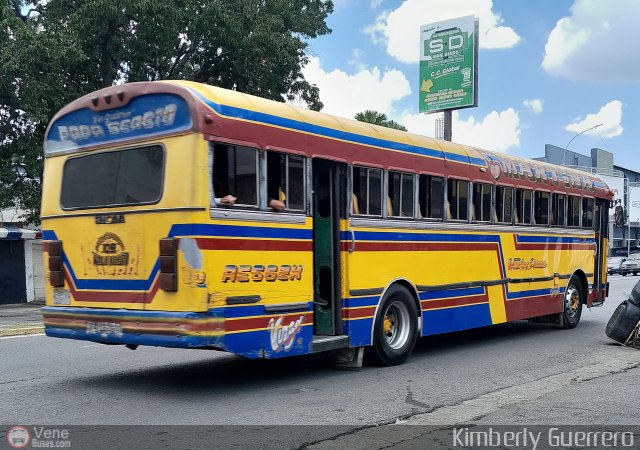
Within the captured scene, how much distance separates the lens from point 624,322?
37.8 ft

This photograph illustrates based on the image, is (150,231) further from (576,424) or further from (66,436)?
(576,424)

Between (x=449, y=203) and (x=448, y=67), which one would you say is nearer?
(x=449, y=203)

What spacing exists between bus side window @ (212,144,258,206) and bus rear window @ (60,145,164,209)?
61 centimetres

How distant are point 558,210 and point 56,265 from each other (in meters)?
9.41

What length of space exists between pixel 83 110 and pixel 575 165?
59.9m

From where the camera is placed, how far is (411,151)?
10000 millimetres

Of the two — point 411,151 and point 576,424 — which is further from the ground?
point 411,151

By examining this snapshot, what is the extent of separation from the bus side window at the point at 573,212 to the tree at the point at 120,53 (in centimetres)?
1137

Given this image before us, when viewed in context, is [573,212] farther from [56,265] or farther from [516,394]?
[56,265]

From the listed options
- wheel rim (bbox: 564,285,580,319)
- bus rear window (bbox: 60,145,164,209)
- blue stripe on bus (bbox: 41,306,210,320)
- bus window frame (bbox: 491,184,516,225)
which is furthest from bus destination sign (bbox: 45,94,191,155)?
wheel rim (bbox: 564,285,580,319)

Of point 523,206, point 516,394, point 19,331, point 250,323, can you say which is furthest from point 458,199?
point 19,331

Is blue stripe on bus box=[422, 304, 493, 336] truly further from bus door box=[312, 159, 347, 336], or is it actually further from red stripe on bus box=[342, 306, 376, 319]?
bus door box=[312, 159, 347, 336]

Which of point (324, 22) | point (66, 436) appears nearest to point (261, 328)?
point (66, 436)

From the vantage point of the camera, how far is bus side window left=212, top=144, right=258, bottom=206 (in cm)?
727
